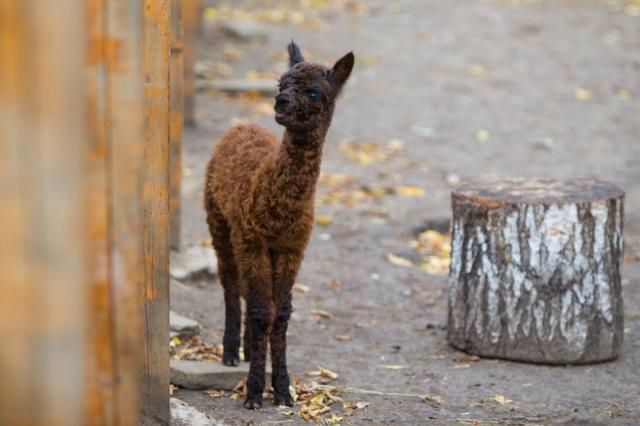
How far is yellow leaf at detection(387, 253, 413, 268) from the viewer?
8.51m

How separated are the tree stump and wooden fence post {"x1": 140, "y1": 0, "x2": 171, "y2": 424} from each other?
2.28 m

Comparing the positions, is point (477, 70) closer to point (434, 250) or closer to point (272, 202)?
point (434, 250)

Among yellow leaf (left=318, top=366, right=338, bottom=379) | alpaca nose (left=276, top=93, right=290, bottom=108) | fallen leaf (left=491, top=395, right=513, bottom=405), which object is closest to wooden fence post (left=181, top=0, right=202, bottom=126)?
yellow leaf (left=318, top=366, right=338, bottom=379)

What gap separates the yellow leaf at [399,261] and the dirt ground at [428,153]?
0.07 meters

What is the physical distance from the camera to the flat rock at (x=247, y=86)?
13.1 m

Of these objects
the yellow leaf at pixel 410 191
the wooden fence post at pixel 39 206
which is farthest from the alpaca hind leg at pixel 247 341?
the yellow leaf at pixel 410 191

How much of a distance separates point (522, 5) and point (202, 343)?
12.9m

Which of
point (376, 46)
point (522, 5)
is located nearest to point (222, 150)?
point (376, 46)

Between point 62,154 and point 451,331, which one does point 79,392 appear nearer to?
point 62,154

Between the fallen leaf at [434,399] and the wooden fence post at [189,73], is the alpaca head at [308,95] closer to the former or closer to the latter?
the fallen leaf at [434,399]

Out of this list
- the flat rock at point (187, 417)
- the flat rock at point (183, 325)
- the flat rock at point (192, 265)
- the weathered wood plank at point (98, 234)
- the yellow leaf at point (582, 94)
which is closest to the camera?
the weathered wood plank at point (98, 234)

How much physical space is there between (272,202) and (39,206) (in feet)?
10.2

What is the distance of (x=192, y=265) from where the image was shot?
7.75 m

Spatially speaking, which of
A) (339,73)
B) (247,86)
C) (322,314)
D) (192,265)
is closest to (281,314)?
(339,73)
